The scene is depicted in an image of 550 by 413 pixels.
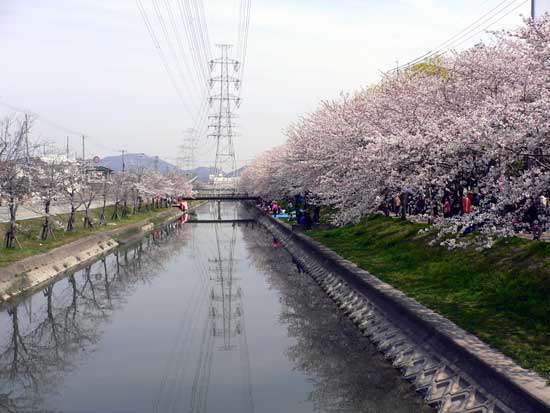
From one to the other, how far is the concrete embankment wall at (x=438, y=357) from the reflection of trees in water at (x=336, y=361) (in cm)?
30

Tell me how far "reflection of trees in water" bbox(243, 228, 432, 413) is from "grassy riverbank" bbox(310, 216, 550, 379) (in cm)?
174

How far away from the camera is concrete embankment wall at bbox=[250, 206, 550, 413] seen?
8508mm

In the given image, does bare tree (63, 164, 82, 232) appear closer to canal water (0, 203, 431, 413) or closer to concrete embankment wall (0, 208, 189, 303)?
concrete embankment wall (0, 208, 189, 303)

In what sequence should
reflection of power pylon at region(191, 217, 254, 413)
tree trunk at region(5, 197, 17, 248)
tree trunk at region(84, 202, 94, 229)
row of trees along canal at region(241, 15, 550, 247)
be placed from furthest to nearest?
tree trunk at region(84, 202, 94, 229) < tree trunk at region(5, 197, 17, 248) < reflection of power pylon at region(191, 217, 254, 413) < row of trees along canal at region(241, 15, 550, 247)

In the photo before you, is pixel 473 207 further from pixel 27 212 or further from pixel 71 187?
pixel 27 212

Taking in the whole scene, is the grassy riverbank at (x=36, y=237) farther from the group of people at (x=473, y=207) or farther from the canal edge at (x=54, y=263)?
the group of people at (x=473, y=207)

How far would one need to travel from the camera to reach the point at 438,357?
36.7 ft

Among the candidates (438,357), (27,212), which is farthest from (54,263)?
(438,357)

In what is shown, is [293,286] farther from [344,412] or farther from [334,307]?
[344,412]

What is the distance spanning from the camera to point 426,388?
1099 centimetres

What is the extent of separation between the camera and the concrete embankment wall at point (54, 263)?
22844 millimetres

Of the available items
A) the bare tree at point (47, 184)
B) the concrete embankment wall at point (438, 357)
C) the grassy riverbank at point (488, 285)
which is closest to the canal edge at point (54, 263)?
the bare tree at point (47, 184)

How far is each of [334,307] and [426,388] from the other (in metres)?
9.78

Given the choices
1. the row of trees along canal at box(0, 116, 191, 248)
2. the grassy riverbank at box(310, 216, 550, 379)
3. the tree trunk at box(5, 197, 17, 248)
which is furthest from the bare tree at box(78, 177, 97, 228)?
the grassy riverbank at box(310, 216, 550, 379)
